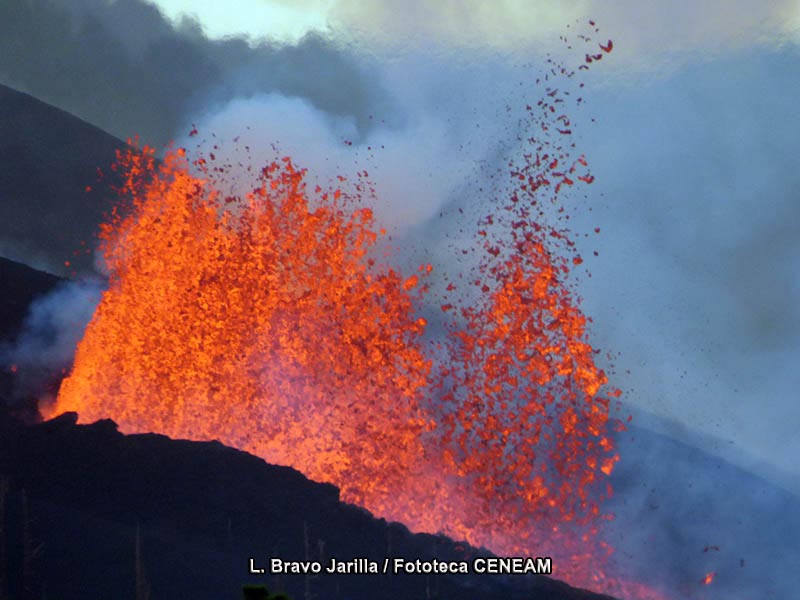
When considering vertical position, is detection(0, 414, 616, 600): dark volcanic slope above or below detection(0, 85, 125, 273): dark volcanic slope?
below

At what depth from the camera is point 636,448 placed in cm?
7050

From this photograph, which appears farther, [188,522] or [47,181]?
[47,181]

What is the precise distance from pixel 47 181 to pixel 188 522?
4411 cm

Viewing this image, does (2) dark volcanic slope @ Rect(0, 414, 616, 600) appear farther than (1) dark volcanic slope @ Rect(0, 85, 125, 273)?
No

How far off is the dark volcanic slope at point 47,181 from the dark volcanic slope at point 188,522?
3407 centimetres

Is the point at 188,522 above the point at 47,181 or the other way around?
the other way around

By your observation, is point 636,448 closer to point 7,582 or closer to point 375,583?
point 375,583

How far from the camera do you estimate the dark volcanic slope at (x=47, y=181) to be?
5572cm

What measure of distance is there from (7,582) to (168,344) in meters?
13.2

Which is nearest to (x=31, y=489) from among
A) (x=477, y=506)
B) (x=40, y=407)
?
(x=40, y=407)

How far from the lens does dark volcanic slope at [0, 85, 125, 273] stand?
55719 millimetres

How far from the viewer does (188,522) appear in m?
21.0

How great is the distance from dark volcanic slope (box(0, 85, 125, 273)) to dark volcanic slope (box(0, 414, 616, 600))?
3407 centimetres

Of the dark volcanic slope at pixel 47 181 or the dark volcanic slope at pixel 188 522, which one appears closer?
the dark volcanic slope at pixel 188 522
